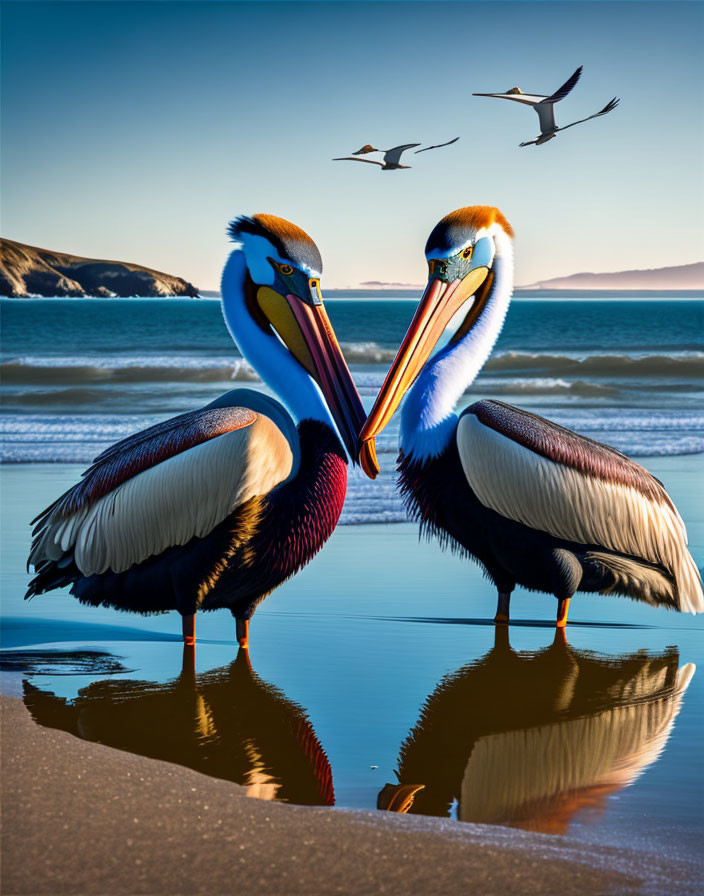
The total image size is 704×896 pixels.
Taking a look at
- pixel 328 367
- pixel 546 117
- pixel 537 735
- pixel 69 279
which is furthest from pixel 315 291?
pixel 69 279

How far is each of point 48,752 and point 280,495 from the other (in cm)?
170

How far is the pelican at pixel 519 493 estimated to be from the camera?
16.6 ft

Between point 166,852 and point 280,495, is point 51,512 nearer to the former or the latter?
point 280,495

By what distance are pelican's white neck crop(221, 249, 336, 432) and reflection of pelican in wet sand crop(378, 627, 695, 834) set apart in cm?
130

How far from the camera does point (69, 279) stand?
207 ft

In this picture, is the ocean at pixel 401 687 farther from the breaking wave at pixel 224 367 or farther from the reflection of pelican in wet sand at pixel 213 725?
the breaking wave at pixel 224 367

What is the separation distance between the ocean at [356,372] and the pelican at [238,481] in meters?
2.96

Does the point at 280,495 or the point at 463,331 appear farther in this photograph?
the point at 463,331

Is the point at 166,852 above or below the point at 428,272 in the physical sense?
below

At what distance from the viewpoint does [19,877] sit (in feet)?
8.04

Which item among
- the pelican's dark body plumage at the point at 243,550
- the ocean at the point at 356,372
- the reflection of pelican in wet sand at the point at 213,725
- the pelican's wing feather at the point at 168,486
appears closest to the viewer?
the reflection of pelican in wet sand at the point at 213,725

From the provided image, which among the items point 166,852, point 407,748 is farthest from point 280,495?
point 166,852

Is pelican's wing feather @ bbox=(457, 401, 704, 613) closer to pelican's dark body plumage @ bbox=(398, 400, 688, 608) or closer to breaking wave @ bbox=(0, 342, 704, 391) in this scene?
pelican's dark body plumage @ bbox=(398, 400, 688, 608)

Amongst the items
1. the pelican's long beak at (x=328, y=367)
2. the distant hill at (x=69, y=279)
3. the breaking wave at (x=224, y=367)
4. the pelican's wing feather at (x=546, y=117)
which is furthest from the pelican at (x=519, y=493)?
the distant hill at (x=69, y=279)
